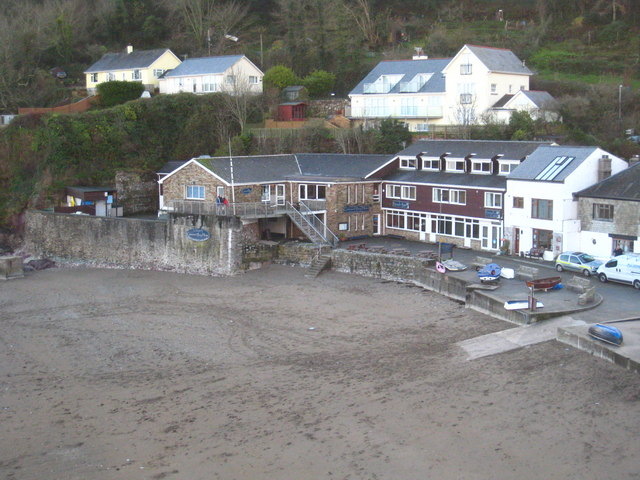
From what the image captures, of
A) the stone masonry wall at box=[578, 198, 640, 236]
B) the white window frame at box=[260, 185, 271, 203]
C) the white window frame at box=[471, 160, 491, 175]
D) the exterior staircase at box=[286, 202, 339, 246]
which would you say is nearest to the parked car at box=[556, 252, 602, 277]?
the stone masonry wall at box=[578, 198, 640, 236]

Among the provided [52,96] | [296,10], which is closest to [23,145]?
[52,96]

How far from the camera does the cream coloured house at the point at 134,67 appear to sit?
5306cm

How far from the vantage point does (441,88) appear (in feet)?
143

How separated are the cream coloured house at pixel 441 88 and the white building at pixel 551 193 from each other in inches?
391

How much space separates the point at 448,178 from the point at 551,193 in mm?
5951

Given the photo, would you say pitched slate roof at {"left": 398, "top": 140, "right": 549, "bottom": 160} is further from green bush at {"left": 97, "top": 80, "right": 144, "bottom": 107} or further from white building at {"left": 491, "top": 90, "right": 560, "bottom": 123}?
green bush at {"left": 97, "top": 80, "right": 144, "bottom": 107}

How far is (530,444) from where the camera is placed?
15594 millimetres

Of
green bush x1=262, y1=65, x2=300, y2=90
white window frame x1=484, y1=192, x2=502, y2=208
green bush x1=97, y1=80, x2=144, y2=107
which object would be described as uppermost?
green bush x1=262, y1=65, x2=300, y2=90

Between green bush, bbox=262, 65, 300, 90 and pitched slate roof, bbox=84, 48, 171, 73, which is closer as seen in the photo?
green bush, bbox=262, 65, 300, 90

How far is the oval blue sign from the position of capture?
33719 mm

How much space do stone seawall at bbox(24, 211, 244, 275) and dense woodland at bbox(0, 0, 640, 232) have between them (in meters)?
4.36

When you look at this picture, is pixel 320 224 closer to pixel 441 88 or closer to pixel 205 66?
pixel 441 88

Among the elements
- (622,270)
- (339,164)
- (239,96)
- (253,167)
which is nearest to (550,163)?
(622,270)

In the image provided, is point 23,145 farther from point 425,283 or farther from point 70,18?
point 425,283
